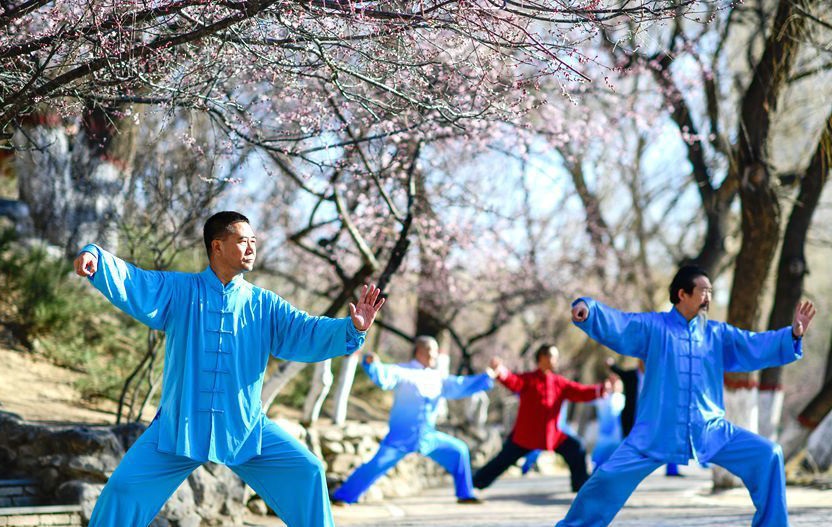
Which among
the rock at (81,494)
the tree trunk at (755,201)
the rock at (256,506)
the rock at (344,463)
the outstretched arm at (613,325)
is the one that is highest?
the tree trunk at (755,201)

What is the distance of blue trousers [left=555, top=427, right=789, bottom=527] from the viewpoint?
604cm

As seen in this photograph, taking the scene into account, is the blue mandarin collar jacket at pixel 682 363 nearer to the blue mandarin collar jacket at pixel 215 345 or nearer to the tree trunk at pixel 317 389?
the blue mandarin collar jacket at pixel 215 345

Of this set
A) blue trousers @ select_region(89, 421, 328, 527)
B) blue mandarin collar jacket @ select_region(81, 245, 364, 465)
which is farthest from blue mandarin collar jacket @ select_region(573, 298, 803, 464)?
blue trousers @ select_region(89, 421, 328, 527)

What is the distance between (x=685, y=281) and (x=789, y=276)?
18.7 feet

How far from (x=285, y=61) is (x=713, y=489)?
21.1ft

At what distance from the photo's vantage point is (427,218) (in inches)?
479

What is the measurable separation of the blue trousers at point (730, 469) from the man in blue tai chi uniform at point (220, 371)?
1.77 metres

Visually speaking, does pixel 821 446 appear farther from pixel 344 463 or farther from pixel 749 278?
pixel 344 463

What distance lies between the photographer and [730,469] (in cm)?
634

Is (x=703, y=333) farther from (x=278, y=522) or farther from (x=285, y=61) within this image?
(x=278, y=522)

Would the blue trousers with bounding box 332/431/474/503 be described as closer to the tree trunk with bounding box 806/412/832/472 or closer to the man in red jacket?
the man in red jacket

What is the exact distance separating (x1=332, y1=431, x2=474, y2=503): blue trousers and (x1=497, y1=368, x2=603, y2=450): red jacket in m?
0.69

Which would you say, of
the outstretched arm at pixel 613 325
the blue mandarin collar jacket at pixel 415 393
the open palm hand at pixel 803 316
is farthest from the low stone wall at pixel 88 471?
the open palm hand at pixel 803 316

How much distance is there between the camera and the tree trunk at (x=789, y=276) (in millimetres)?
11227
